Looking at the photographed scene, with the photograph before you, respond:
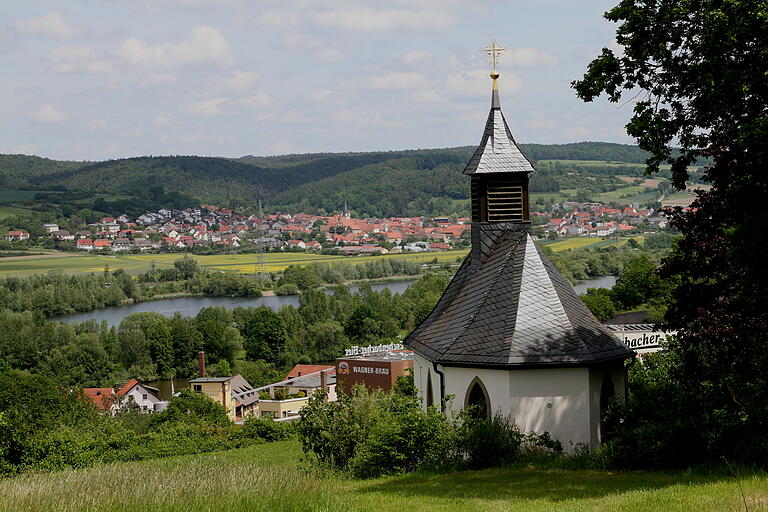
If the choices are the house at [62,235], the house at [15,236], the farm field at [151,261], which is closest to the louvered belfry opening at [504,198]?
the farm field at [151,261]

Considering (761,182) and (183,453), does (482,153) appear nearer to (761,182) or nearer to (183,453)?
(761,182)

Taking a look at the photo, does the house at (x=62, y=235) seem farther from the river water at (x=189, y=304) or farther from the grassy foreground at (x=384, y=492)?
the grassy foreground at (x=384, y=492)

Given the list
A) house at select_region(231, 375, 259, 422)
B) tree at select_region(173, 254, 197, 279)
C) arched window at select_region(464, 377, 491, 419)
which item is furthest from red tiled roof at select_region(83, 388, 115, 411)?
tree at select_region(173, 254, 197, 279)

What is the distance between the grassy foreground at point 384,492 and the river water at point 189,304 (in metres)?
92.8

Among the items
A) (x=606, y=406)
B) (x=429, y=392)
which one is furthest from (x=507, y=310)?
(x=429, y=392)

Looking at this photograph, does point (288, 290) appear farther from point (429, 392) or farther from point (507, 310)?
point (507, 310)

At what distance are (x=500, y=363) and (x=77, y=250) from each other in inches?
7382

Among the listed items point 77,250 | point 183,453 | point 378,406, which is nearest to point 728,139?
point 378,406

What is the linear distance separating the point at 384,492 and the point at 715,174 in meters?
5.72

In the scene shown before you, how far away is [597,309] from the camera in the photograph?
5331cm

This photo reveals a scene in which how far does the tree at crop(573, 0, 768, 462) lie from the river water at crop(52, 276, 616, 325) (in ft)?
305

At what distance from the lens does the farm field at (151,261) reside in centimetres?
15100

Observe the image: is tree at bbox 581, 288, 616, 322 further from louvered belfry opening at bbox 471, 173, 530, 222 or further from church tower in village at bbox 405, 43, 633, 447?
church tower in village at bbox 405, 43, 633, 447

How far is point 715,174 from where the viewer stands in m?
11.2
